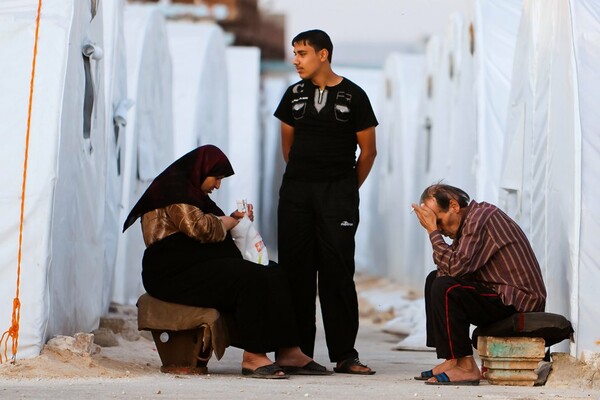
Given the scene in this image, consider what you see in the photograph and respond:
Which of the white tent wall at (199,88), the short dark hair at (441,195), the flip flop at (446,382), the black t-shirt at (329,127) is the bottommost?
the flip flop at (446,382)

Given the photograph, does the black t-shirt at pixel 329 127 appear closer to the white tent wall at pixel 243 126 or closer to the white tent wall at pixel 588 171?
the white tent wall at pixel 588 171

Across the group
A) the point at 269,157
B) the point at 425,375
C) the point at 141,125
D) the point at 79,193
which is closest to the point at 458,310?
the point at 425,375

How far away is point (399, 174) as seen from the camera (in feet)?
61.3

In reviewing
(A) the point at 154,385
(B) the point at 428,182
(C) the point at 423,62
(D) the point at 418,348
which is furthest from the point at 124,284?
(C) the point at 423,62

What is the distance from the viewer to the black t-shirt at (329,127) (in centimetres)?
665

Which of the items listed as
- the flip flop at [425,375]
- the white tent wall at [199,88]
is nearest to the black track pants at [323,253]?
the flip flop at [425,375]

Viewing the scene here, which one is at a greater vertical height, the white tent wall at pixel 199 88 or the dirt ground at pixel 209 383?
the white tent wall at pixel 199 88

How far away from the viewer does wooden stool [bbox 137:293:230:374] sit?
625cm

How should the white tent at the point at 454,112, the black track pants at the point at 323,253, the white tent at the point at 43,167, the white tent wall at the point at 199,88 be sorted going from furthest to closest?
the white tent wall at the point at 199,88 < the white tent at the point at 454,112 < the black track pants at the point at 323,253 < the white tent at the point at 43,167

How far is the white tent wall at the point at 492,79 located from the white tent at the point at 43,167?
157 inches

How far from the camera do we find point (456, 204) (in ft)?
19.7

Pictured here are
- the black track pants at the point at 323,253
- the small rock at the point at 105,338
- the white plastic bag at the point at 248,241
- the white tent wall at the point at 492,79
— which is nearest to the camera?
the white plastic bag at the point at 248,241

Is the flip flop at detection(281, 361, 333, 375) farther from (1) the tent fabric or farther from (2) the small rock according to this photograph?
(1) the tent fabric

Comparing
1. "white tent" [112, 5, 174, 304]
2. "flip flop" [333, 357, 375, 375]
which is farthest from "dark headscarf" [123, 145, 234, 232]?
"white tent" [112, 5, 174, 304]
